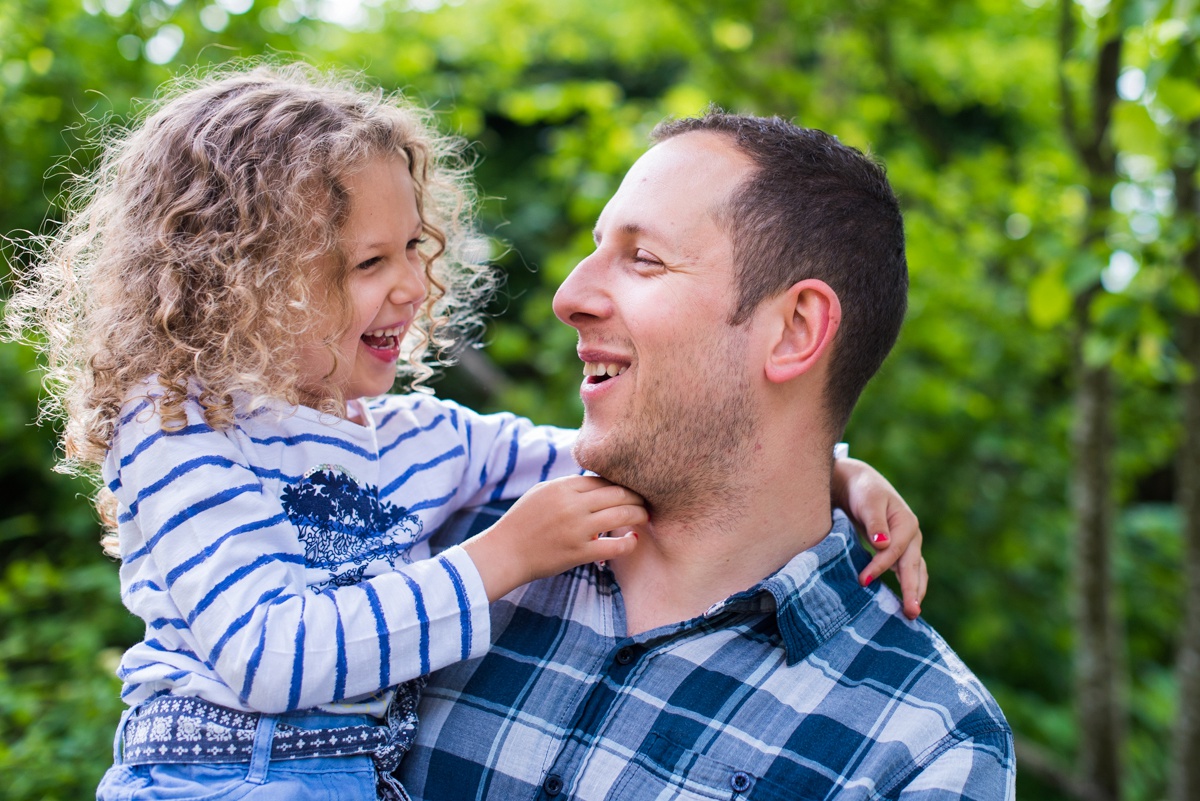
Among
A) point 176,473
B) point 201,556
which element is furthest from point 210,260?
point 201,556

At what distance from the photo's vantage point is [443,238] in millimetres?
2113

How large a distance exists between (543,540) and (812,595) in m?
0.45

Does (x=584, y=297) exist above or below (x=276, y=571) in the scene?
above

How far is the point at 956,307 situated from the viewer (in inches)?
180

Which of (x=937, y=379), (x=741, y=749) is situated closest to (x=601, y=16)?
(x=937, y=379)

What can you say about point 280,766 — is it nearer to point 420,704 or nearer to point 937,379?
point 420,704

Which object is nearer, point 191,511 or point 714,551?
point 191,511

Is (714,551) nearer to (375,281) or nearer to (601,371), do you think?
(601,371)

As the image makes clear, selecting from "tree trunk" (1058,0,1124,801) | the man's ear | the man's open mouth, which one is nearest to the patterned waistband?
the man's open mouth

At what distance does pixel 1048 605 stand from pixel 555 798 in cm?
450

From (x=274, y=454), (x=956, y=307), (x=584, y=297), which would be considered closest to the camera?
(x=274, y=454)

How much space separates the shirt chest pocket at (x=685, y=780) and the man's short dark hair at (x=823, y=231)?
0.67m

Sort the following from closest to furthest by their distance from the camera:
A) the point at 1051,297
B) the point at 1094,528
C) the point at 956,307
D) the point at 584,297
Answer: the point at 584,297 < the point at 1051,297 < the point at 1094,528 < the point at 956,307

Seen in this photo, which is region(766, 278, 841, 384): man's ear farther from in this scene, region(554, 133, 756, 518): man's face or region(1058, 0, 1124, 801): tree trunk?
region(1058, 0, 1124, 801): tree trunk
